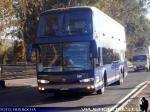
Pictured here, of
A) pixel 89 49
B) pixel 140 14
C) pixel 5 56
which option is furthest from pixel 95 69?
pixel 140 14

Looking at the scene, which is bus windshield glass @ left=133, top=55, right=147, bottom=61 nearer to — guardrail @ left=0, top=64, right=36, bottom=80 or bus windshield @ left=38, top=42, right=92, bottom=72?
guardrail @ left=0, top=64, right=36, bottom=80

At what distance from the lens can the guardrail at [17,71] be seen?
3999cm

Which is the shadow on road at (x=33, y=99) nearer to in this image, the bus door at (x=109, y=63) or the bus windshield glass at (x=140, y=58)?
the bus door at (x=109, y=63)

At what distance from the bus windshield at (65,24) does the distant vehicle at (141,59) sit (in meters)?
33.6

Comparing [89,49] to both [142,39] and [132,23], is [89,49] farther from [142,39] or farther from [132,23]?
[142,39]

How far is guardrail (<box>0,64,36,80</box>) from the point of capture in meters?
40.0

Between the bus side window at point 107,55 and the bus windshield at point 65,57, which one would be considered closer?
the bus windshield at point 65,57

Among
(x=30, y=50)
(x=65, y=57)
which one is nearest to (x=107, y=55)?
(x=65, y=57)

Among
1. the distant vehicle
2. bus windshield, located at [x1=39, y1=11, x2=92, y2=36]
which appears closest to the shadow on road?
bus windshield, located at [x1=39, y1=11, x2=92, y2=36]

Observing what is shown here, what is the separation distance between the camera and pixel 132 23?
81500 millimetres

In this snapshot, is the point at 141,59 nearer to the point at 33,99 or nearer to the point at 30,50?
the point at 33,99

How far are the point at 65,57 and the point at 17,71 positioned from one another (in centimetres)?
2475

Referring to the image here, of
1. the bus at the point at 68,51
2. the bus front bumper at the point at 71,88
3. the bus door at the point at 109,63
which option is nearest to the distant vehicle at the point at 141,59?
the bus door at the point at 109,63

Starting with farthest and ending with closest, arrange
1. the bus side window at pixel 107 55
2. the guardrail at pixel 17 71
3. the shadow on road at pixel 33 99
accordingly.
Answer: the guardrail at pixel 17 71
the bus side window at pixel 107 55
the shadow on road at pixel 33 99
